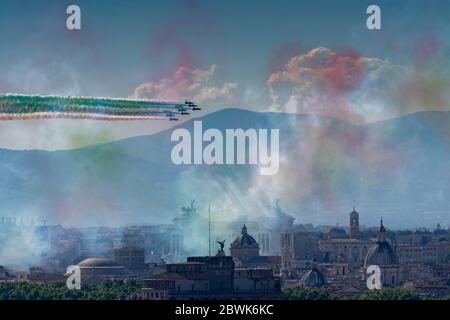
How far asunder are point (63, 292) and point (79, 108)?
109ft

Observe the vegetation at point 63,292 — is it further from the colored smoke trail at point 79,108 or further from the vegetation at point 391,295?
the colored smoke trail at point 79,108

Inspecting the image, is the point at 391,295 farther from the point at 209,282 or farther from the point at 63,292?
the point at 63,292

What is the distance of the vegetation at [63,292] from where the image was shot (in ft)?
604

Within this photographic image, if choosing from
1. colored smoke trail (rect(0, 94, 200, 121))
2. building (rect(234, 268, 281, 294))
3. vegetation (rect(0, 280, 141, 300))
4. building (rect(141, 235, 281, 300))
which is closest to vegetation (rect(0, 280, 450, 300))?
vegetation (rect(0, 280, 141, 300))

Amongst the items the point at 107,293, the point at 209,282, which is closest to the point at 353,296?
the point at 209,282

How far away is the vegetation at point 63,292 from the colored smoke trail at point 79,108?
2626cm

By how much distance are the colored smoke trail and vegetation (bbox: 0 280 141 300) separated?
26.3m

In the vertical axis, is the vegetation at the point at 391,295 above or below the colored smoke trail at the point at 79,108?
below

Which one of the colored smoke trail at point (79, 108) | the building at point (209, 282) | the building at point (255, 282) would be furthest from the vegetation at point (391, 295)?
the colored smoke trail at point (79, 108)

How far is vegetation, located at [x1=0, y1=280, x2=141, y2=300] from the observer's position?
18400cm

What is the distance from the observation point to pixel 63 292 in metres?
187

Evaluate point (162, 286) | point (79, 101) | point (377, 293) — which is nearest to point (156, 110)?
point (79, 101)
